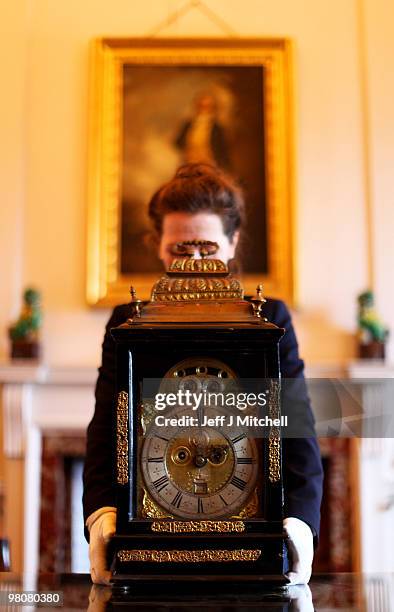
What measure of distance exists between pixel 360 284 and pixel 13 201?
2.25m

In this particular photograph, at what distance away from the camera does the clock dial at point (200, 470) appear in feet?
4.40

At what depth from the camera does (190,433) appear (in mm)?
1352

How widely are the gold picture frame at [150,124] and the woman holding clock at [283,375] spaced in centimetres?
296

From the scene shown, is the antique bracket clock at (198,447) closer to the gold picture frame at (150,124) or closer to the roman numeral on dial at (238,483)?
the roman numeral on dial at (238,483)

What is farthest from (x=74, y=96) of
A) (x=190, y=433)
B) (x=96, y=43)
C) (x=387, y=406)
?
(x=190, y=433)

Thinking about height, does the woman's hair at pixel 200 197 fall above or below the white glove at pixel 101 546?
above

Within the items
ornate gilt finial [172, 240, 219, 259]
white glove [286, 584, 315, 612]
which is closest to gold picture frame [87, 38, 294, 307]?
ornate gilt finial [172, 240, 219, 259]

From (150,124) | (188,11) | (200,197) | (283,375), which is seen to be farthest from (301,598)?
(188,11)

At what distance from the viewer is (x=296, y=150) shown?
16.9 ft

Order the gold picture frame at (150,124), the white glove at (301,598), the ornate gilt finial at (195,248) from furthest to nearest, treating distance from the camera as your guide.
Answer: the gold picture frame at (150,124), the ornate gilt finial at (195,248), the white glove at (301,598)

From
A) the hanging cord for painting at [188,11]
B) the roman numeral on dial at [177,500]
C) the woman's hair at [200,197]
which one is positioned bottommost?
the roman numeral on dial at [177,500]

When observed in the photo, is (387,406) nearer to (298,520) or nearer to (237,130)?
(237,130)

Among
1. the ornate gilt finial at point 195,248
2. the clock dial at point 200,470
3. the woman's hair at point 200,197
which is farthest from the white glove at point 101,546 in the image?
the woman's hair at point 200,197

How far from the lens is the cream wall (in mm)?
5102
